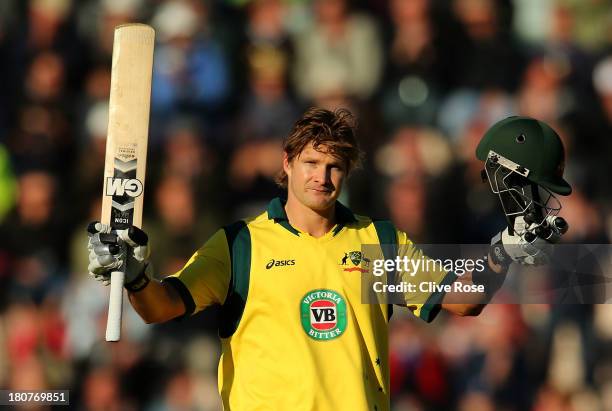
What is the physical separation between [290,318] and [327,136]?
0.75 meters

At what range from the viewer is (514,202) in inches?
181

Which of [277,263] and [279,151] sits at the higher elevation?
[279,151]

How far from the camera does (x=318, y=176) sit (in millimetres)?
4691

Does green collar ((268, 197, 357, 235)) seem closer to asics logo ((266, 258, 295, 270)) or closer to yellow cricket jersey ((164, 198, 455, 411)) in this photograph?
yellow cricket jersey ((164, 198, 455, 411))

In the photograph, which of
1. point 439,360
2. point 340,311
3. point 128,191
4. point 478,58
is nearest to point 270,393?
point 340,311

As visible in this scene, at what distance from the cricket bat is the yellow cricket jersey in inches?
13.7

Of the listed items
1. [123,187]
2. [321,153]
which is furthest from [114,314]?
[321,153]

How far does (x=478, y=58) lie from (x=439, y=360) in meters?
2.47

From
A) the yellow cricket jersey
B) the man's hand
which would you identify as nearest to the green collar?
the yellow cricket jersey

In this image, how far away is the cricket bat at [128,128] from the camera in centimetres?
454

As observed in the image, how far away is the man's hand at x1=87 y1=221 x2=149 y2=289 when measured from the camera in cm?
427

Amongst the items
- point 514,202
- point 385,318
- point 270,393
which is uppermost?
point 514,202

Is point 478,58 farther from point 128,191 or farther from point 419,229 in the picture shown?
point 128,191

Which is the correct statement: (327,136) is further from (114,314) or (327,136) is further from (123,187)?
(114,314)
